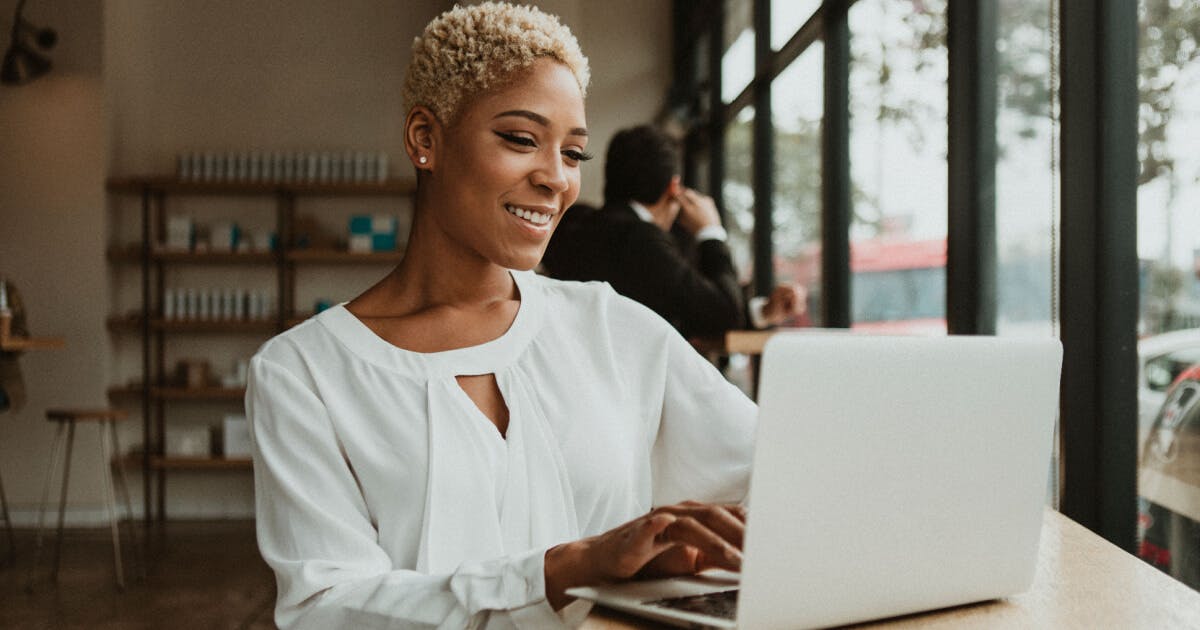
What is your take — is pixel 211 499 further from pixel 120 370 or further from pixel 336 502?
pixel 336 502

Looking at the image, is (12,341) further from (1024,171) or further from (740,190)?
(1024,171)

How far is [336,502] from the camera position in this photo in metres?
1.11

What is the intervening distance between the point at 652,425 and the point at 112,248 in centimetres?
675

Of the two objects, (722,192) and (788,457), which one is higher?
(722,192)

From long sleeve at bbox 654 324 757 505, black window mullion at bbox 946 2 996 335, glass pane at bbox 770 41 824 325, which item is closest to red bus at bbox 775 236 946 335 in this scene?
black window mullion at bbox 946 2 996 335

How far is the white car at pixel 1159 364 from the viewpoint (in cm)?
185

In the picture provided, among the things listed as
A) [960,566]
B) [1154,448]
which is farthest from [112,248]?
[960,566]

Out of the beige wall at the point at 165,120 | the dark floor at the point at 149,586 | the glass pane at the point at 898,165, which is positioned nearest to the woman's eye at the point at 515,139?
the glass pane at the point at 898,165

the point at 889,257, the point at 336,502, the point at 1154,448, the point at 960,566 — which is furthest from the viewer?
the point at 889,257

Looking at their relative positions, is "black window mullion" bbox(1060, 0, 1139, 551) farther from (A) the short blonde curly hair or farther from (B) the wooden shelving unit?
(B) the wooden shelving unit

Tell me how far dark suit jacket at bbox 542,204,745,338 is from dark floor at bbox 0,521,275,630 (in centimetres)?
213

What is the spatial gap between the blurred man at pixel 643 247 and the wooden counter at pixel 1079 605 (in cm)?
215

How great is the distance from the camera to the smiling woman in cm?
109

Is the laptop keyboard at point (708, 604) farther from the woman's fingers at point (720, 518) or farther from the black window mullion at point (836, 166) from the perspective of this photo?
the black window mullion at point (836, 166)
